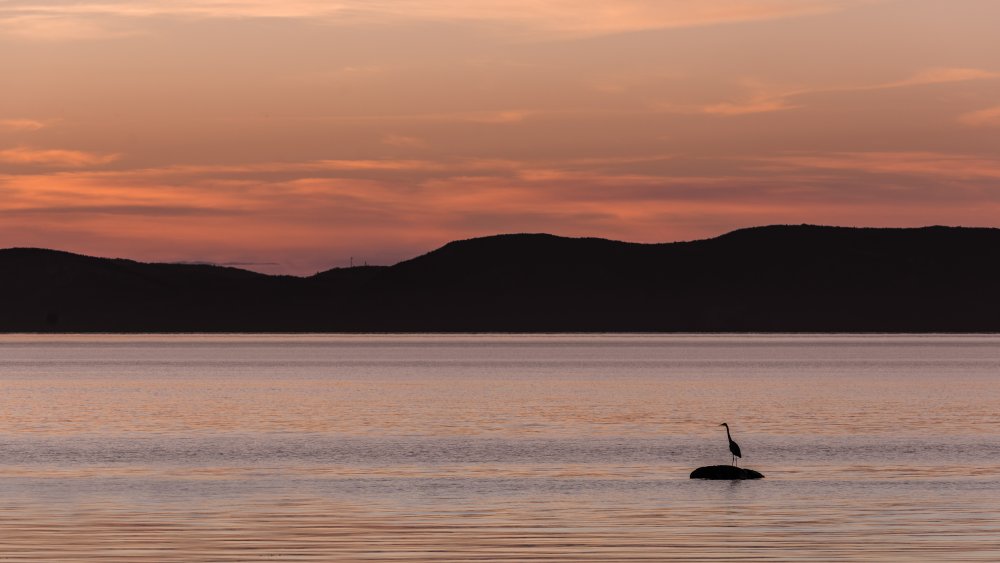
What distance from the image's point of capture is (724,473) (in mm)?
47812

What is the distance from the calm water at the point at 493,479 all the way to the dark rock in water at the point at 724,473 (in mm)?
594

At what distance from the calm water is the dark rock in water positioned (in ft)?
1.95

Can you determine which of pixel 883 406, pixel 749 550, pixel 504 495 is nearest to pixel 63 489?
pixel 504 495

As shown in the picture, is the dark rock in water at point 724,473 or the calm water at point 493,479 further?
the dark rock in water at point 724,473

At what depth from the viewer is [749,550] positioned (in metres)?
33.3

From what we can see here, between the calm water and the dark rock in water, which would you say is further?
the dark rock in water

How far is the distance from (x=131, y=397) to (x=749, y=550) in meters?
82.2

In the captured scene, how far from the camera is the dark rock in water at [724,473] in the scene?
157ft

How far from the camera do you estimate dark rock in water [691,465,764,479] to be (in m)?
47.8

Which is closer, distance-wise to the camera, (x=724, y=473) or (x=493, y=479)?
(x=724, y=473)

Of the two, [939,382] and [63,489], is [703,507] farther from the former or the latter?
[939,382]

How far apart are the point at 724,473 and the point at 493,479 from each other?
6.51 m

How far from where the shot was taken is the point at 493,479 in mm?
49219

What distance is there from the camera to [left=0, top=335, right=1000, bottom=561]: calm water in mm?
34500
